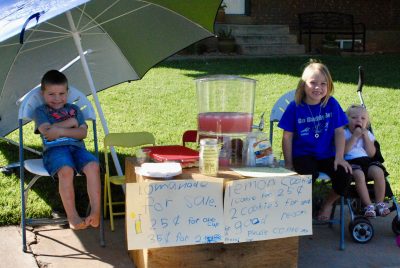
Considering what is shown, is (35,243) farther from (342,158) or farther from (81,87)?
(342,158)

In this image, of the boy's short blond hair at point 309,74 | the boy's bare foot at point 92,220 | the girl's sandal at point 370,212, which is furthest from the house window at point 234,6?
the boy's bare foot at point 92,220

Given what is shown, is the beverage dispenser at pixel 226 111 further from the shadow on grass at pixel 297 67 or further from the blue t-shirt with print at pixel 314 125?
the shadow on grass at pixel 297 67

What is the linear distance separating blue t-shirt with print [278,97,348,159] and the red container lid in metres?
0.90

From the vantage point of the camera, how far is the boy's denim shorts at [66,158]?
4.67 meters

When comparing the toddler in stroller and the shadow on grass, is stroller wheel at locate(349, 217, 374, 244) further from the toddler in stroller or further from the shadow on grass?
the shadow on grass

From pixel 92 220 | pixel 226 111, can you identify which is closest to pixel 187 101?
pixel 226 111

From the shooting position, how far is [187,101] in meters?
9.92

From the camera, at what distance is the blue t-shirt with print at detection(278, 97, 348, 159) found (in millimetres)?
5090

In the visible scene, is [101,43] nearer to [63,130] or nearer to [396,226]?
[63,130]

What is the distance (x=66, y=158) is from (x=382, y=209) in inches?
97.6

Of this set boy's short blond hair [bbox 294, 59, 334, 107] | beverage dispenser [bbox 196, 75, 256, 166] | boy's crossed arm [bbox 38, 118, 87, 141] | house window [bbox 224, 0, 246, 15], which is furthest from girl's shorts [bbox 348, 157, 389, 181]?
house window [bbox 224, 0, 246, 15]

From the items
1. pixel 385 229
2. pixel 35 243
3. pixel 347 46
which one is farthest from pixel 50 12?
pixel 347 46

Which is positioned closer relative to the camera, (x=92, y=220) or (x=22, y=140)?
(x=92, y=220)

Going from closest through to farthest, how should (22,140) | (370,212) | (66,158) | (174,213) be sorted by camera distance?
(174,213), (66,158), (22,140), (370,212)
